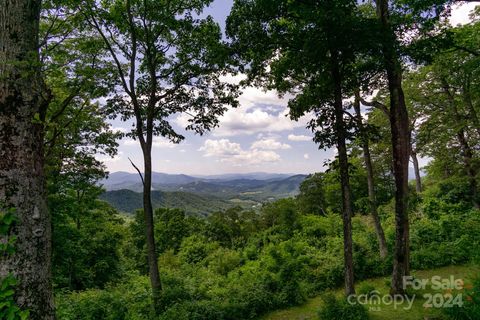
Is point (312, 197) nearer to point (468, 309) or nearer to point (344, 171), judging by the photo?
point (344, 171)

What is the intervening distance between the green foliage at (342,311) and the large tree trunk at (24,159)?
19.8ft

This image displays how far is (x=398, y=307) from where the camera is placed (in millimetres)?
6992

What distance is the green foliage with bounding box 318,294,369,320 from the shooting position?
20.9 ft

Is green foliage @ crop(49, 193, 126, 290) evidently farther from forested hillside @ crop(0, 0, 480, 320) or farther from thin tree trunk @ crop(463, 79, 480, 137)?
thin tree trunk @ crop(463, 79, 480, 137)

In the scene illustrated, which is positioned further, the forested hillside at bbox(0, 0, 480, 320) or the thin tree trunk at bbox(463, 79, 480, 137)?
the thin tree trunk at bbox(463, 79, 480, 137)

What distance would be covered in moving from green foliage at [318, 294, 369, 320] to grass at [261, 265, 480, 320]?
1.43 feet

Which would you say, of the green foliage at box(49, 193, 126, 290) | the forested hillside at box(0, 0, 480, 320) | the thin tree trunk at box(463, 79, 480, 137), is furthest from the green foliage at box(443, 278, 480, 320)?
the thin tree trunk at box(463, 79, 480, 137)

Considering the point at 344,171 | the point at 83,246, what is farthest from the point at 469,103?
the point at 83,246

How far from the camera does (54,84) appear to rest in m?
8.65

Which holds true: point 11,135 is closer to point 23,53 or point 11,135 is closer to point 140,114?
point 23,53

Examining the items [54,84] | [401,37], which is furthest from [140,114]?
[401,37]

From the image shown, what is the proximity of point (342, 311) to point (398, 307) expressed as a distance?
69.4 inches

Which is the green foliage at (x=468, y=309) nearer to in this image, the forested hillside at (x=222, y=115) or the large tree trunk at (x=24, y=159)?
the forested hillside at (x=222, y=115)

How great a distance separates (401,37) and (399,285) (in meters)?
6.52
